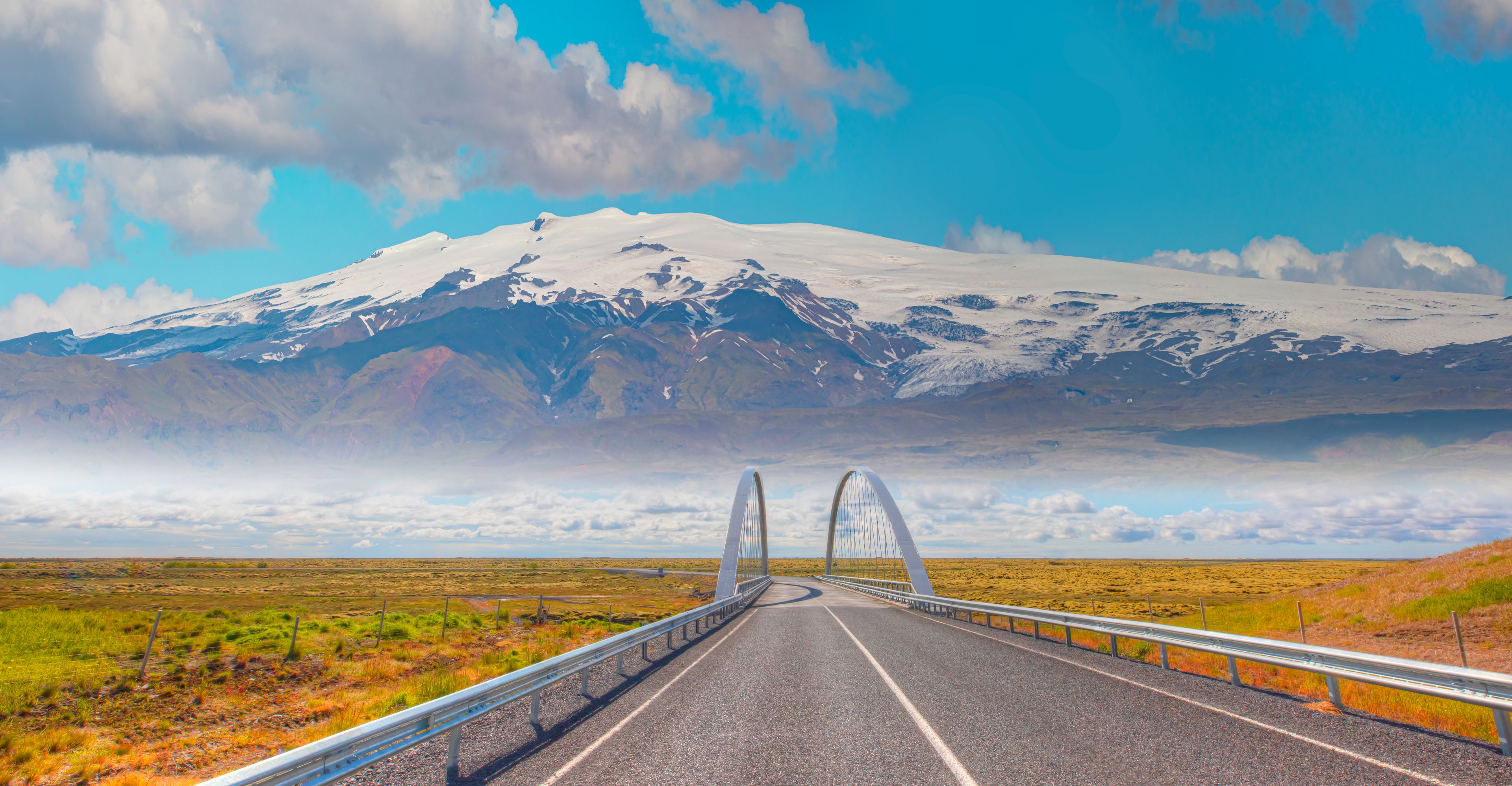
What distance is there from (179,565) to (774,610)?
7729 inches

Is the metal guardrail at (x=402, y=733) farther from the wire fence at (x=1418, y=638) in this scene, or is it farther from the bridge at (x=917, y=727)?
the wire fence at (x=1418, y=638)

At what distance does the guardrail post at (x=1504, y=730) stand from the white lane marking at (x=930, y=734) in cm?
528

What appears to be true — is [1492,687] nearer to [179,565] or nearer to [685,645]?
[685,645]

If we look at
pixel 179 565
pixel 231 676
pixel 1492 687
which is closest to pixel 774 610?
pixel 231 676

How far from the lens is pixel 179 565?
192 meters

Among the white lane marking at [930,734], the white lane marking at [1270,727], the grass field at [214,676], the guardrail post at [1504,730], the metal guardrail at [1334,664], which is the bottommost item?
the grass field at [214,676]

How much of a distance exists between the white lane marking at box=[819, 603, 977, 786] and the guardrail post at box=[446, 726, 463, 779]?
4.79 meters

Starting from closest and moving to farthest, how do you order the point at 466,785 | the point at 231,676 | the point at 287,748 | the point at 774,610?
1. the point at 466,785
2. the point at 287,748
3. the point at 231,676
4. the point at 774,610

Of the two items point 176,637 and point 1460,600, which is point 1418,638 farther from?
point 176,637

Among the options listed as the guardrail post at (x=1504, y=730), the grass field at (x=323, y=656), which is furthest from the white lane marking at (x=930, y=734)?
the grass field at (x=323, y=656)

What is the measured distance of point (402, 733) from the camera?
8.65m

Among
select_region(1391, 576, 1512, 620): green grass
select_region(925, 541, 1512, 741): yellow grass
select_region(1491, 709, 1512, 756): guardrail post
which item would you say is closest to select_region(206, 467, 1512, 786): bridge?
select_region(1491, 709, 1512, 756): guardrail post

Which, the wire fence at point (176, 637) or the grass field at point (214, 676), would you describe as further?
the wire fence at point (176, 637)

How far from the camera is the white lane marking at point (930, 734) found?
8.20 meters
